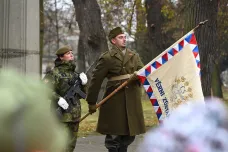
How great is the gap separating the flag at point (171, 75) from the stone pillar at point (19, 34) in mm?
1798

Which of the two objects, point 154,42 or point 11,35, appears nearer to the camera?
point 11,35

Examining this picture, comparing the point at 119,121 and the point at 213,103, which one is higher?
the point at 213,103

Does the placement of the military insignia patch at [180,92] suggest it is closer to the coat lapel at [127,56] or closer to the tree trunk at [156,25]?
the coat lapel at [127,56]

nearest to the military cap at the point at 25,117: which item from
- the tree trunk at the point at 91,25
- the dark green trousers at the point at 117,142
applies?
the dark green trousers at the point at 117,142

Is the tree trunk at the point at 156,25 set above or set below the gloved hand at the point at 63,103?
above

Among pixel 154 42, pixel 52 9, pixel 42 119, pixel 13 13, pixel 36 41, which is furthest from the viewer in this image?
pixel 52 9

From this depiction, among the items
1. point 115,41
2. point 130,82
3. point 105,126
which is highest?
point 115,41

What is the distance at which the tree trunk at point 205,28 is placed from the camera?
10203mm

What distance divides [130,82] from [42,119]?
16.3 ft

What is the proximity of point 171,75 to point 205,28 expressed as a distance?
3.85 meters

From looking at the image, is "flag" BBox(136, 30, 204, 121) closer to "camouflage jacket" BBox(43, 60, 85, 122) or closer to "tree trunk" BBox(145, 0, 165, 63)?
"camouflage jacket" BBox(43, 60, 85, 122)

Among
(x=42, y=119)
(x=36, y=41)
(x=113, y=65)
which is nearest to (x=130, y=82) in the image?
(x=113, y=65)

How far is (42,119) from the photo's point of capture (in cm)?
180

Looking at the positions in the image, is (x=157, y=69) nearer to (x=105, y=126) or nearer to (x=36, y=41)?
(x=105, y=126)
